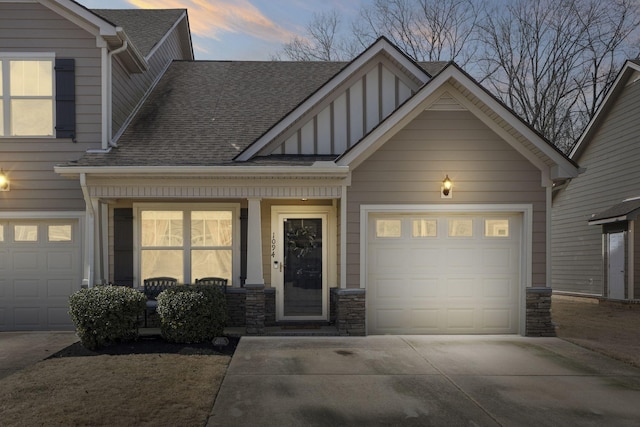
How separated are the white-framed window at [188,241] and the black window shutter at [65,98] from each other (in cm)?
191

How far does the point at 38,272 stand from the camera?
908 cm

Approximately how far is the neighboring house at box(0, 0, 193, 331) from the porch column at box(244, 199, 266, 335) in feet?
10.2

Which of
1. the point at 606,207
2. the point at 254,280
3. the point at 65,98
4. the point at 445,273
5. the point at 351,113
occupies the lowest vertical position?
the point at 254,280

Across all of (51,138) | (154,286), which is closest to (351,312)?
(154,286)

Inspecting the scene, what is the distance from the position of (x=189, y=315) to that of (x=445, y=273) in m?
4.47

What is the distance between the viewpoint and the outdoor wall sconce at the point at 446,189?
8.34 meters

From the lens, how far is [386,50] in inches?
367

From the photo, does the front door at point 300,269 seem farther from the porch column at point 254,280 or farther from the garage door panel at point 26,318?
the garage door panel at point 26,318

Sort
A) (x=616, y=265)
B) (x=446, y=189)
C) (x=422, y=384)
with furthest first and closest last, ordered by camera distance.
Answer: (x=616, y=265) < (x=446, y=189) < (x=422, y=384)

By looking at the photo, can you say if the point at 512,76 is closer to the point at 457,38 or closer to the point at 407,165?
the point at 457,38

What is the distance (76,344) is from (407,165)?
622 cm

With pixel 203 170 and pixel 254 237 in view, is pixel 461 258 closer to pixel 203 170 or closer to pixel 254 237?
pixel 254 237

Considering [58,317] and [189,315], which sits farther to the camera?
[58,317]

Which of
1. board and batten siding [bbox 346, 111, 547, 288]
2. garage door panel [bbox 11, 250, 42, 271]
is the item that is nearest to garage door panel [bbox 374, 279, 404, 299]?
board and batten siding [bbox 346, 111, 547, 288]
